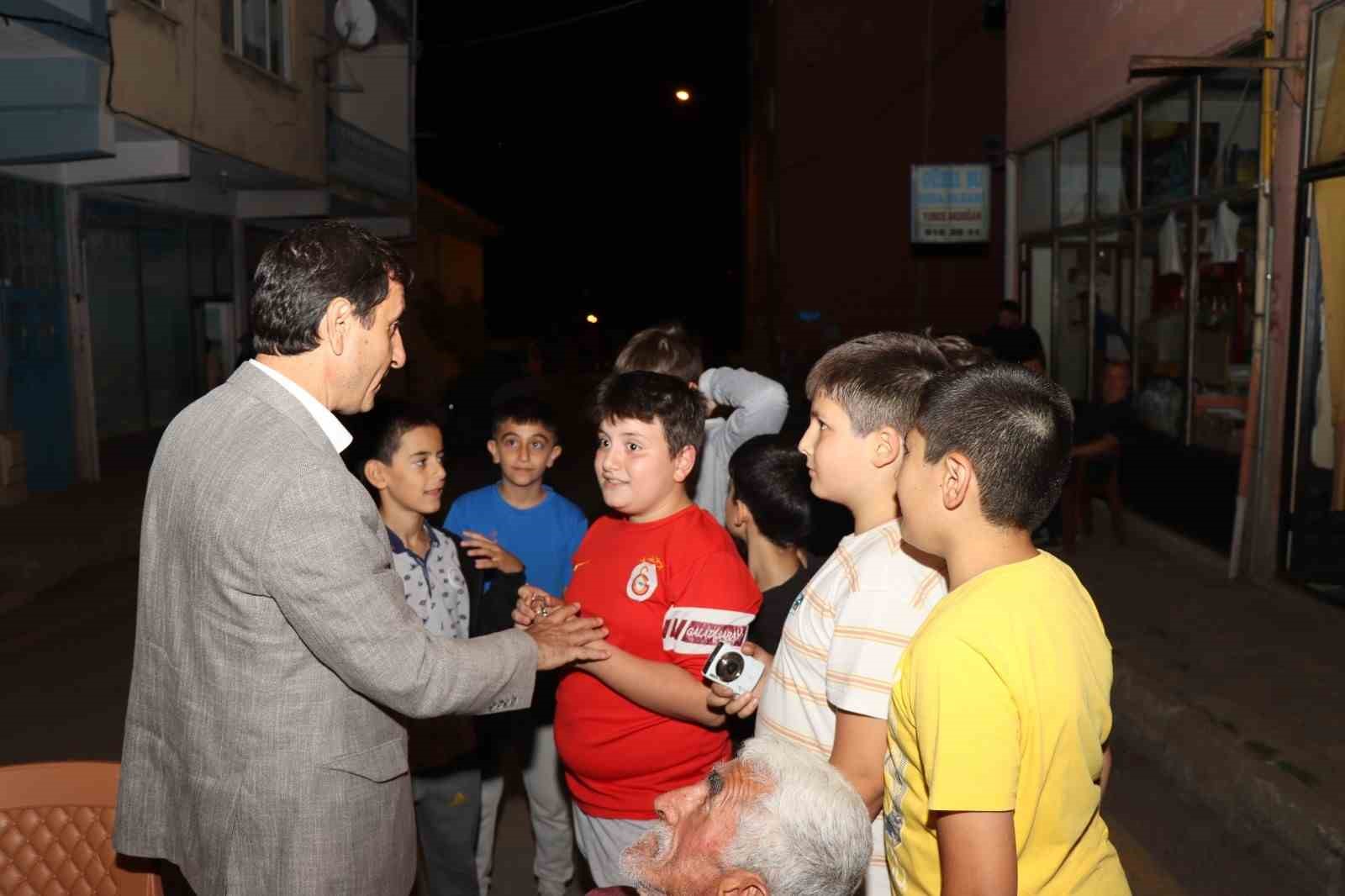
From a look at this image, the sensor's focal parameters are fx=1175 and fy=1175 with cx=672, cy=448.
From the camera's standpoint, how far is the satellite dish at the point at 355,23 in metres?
18.1

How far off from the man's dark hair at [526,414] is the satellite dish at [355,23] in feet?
51.7

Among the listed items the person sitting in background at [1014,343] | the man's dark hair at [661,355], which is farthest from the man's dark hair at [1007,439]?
the person sitting in background at [1014,343]

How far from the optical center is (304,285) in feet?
7.29

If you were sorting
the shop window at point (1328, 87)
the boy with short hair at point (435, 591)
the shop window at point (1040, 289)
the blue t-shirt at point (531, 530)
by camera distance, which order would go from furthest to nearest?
1. the shop window at point (1040, 289)
2. the shop window at point (1328, 87)
3. the blue t-shirt at point (531, 530)
4. the boy with short hair at point (435, 591)

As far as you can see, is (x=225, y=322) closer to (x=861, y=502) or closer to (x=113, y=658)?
(x=113, y=658)

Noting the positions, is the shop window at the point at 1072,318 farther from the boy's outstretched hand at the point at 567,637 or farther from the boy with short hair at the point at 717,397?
the boy's outstretched hand at the point at 567,637

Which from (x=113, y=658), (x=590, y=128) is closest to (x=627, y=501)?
(x=113, y=658)

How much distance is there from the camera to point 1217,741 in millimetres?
5207

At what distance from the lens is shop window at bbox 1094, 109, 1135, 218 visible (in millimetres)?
10531

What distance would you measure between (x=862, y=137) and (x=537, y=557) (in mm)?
18368

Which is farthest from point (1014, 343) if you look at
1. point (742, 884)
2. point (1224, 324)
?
point (742, 884)

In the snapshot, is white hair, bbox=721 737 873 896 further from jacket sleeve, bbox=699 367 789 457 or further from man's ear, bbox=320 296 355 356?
jacket sleeve, bbox=699 367 789 457

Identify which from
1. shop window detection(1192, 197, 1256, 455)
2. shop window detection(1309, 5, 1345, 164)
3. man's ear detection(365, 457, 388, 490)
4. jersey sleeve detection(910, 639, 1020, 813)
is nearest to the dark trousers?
man's ear detection(365, 457, 388, 490)

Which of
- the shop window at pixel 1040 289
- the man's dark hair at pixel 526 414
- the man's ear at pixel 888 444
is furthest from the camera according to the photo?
the shop window at pixel 1040 289
